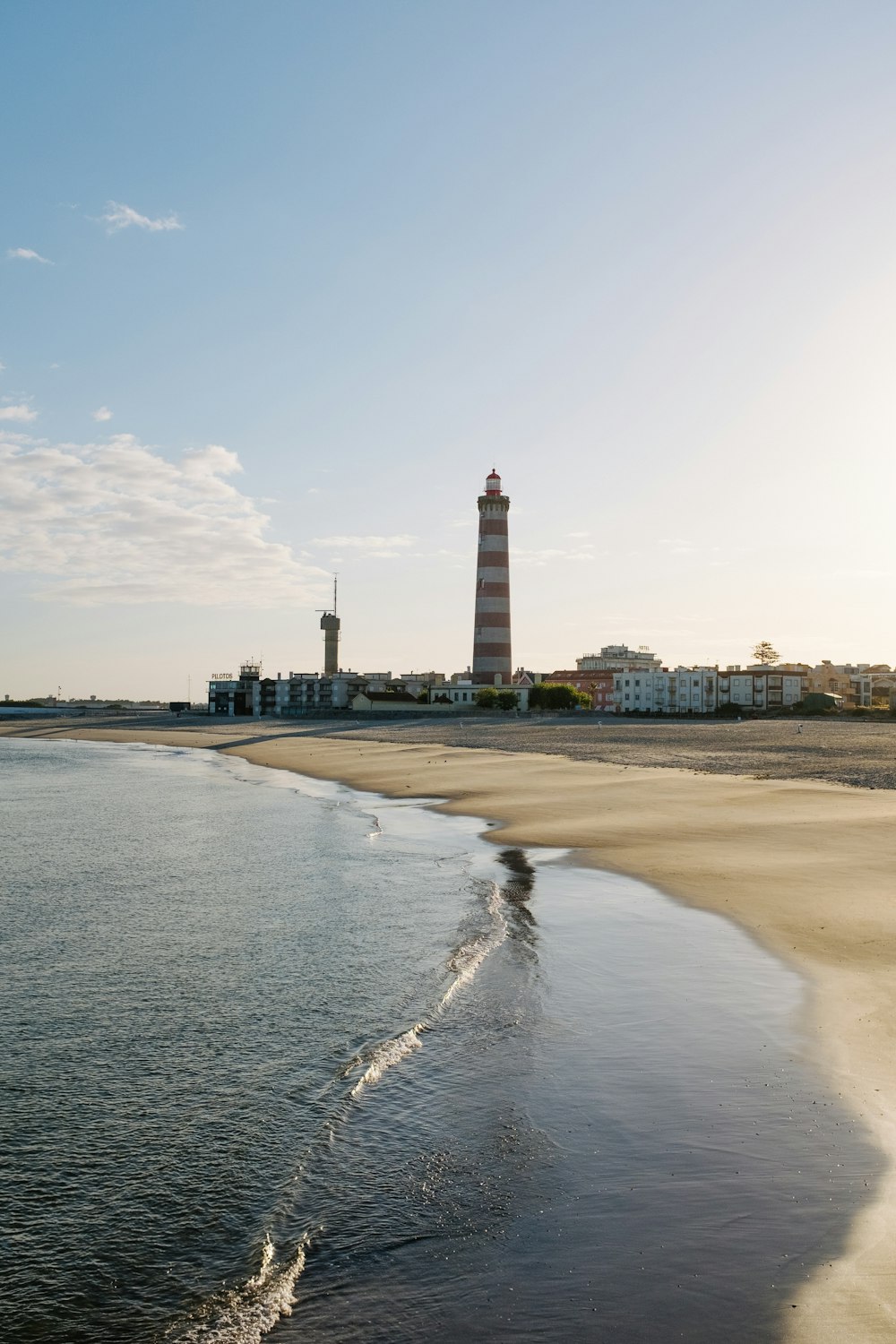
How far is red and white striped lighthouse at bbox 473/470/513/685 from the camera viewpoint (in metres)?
92.8

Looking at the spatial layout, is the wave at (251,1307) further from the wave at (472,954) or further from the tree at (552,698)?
the tree at (552,698)

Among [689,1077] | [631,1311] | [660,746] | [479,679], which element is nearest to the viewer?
[631,1311]

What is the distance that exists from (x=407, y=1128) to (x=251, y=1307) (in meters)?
2.19

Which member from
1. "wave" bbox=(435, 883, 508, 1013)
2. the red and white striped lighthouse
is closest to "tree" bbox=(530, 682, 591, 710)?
the red and white striped lighthouse

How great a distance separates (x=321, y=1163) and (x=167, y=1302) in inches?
62.4

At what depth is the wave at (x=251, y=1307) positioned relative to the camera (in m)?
4.96

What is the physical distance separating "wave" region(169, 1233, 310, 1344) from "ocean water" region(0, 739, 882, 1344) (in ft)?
0.05

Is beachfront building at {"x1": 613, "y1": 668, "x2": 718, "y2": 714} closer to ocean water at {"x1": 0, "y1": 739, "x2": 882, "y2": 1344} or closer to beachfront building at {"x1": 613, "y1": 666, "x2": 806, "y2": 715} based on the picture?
beachfront building at {"x1": 613, "y1": 666, "x2": 806, "y2": 715}

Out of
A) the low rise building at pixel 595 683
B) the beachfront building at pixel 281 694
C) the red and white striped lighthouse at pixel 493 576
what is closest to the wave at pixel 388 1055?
the red and white striped lighthouse at pixel 493 576

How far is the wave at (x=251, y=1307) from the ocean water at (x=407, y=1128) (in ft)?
0.05

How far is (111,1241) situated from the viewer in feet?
19.2

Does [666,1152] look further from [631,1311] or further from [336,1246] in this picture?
[336,1246]

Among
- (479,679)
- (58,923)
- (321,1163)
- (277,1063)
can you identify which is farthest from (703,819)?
(479,679)

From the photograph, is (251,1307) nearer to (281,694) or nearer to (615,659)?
(281,694)
